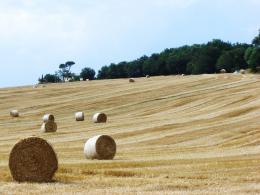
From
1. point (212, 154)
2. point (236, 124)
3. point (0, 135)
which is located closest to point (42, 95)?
point (0, 135)

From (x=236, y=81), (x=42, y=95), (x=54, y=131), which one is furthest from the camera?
(x=42, y=95)

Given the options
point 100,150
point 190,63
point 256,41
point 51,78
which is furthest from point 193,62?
point 100,150

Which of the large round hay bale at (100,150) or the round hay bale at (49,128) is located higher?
the large round hay bale at (100,150)

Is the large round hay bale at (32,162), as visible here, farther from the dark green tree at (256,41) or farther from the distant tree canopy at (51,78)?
the distant tree canopy at (51,78)

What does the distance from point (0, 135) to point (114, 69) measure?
398 feet

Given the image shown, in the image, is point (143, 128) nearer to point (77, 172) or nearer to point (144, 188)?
point (77, 172)

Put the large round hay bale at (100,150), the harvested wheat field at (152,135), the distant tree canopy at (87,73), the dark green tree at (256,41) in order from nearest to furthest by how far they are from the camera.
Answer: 1. the harvested wheat field at (152,135)
2. the large round hay bale at (100,150)
3. the dark green tree at (256,41)
4. the distant tree canopy at (87,73)

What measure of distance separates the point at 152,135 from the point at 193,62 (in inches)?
3826

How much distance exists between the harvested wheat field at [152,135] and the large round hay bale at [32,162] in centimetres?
33

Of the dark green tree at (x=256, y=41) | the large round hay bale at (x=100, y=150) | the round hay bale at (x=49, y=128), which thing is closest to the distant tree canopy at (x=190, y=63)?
the dark green tree at (x=256, y=41)

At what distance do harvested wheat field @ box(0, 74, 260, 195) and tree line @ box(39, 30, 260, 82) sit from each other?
116 feet

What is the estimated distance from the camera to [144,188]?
16594mm

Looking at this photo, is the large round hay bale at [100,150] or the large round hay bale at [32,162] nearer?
the large round hay bale at [32,162]

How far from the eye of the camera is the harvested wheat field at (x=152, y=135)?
17.5 meters
